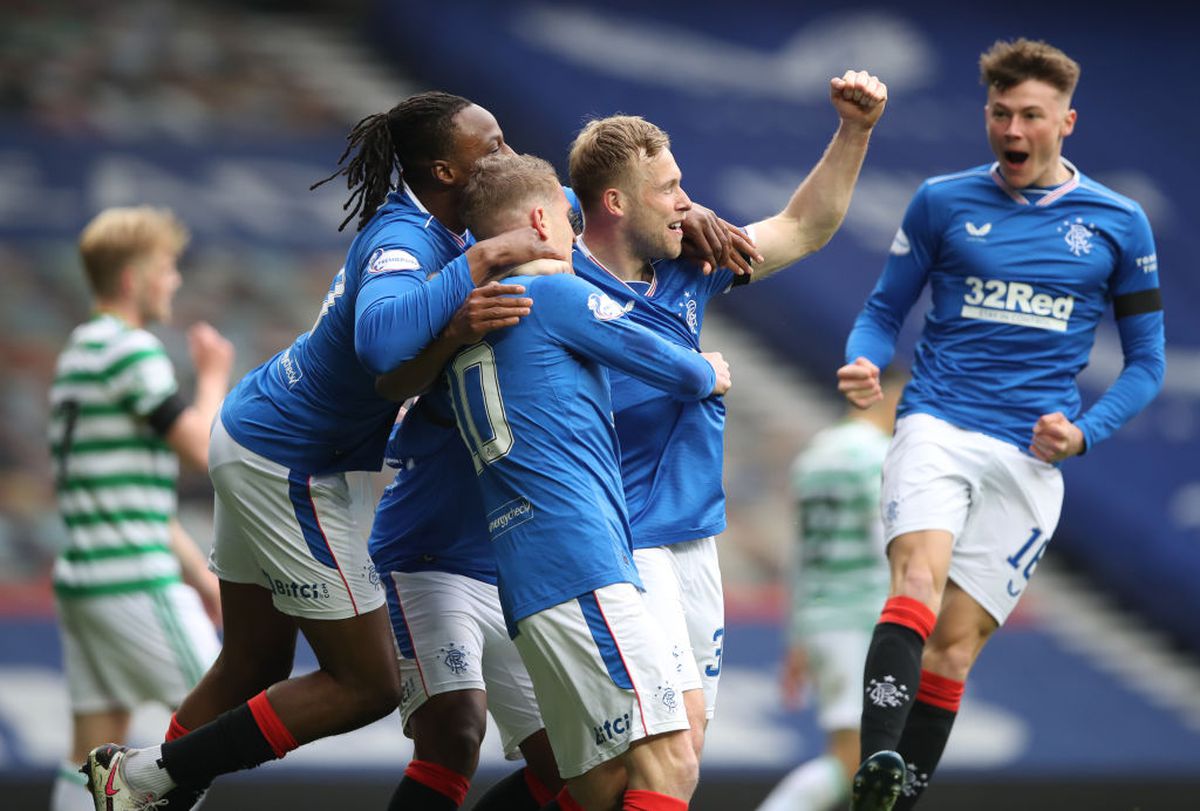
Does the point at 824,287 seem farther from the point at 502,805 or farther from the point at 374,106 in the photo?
the point at 502,805

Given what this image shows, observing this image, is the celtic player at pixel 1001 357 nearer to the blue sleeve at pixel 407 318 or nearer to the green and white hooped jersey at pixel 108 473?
the blue sleeve at pixel 407 318

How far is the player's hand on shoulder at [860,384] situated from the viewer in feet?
15.9

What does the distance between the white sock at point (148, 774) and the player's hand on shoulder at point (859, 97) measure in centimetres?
265

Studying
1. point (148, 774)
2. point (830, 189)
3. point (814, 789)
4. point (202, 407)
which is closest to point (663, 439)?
point (830, 189)

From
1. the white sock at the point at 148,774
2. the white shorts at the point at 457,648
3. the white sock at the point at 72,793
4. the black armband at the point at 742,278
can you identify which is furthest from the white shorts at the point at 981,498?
the white sock at the point at 72,793

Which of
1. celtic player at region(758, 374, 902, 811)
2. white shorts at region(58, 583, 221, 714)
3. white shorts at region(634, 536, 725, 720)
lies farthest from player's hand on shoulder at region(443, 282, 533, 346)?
celtic player at region(758, 374, 902, 811)

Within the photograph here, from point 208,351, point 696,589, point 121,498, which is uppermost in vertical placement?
point 208,351

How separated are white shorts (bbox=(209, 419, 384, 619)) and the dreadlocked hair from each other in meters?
0.69

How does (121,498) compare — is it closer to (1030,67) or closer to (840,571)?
(840,571)

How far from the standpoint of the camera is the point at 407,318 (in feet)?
12.1

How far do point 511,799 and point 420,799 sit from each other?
1.16ft

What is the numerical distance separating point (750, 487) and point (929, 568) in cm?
574

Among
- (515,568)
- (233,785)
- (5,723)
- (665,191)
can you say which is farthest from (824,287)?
(515,568)

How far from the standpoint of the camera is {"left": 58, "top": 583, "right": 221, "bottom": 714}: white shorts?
589cm
